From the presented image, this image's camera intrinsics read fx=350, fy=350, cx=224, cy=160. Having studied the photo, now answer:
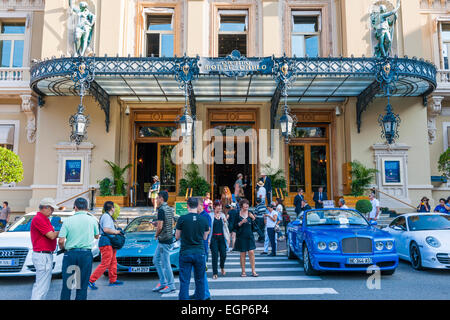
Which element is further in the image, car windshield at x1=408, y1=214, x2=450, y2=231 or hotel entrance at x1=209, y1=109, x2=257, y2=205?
hotel entrance at x1=209, y1=109, x2=257, y2=205

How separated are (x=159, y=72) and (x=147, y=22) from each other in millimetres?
6663

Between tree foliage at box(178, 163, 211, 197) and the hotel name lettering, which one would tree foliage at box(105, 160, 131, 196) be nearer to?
tree foliage at box(178, 163, 211, 197)

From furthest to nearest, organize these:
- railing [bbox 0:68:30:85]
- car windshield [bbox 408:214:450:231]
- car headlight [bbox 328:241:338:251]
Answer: railing [bbox 0:68:30:85], car windshield [bbox 408:214:450:231], car headlight [bbox 328:241:338:251]

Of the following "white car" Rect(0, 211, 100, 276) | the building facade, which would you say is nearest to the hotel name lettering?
the building facade

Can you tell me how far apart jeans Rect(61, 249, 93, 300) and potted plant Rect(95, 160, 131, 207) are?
36.7 ft

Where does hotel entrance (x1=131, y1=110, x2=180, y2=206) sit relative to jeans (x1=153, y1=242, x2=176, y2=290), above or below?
above

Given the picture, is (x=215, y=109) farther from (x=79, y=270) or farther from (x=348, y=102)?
(x=79, y=270)

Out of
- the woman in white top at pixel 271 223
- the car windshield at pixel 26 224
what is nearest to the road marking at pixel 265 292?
the woman in white top at pixel 271 223

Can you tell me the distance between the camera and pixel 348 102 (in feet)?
58.1

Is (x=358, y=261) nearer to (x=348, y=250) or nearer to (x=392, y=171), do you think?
(x=348, y=250)

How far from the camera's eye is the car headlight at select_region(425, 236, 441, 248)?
8.12 m

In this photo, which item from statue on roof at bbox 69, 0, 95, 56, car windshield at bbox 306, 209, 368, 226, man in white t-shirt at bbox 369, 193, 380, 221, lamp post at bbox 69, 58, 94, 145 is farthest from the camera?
statue on roof at bbox 69, 0, 95, 56
